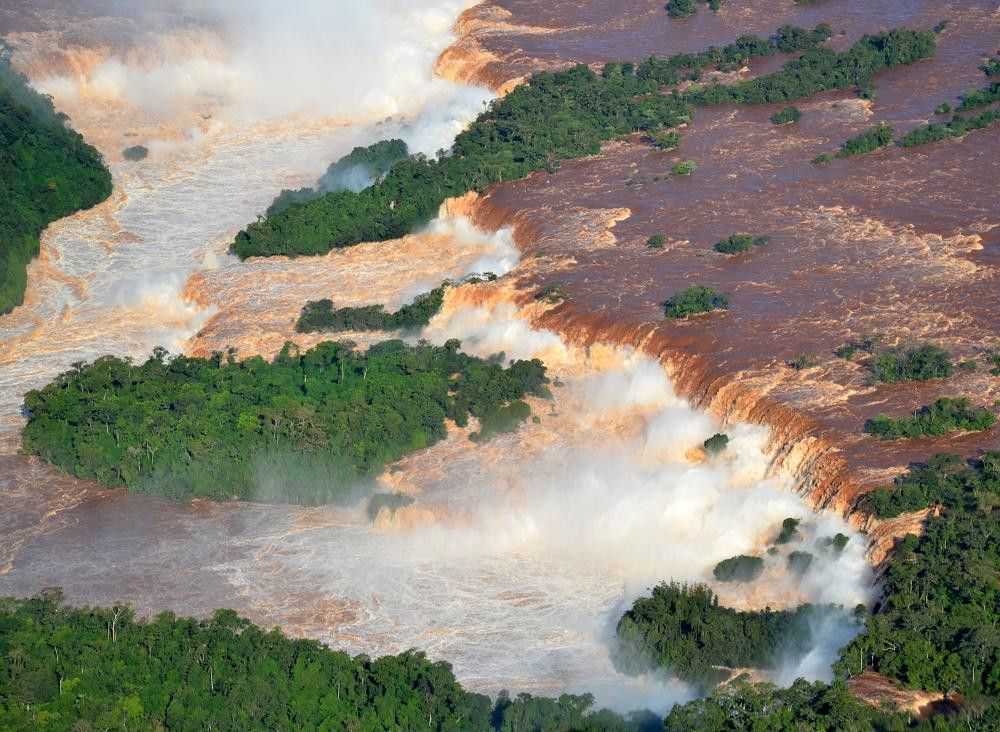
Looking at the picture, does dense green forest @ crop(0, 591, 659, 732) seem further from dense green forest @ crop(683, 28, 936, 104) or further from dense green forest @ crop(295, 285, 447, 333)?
dense green forest @ crop(683, 28, 936, 104)

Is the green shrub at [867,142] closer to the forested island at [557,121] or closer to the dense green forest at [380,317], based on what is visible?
the forested island at [557,121]

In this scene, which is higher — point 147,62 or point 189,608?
point 147,62

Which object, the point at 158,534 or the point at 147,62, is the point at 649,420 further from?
the point at 147,62

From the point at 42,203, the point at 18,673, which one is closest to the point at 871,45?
the point at 42,203

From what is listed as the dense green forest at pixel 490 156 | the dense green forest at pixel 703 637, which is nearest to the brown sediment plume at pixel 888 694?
the dense green forest at pixel 703 637

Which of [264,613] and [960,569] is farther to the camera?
[264,613]

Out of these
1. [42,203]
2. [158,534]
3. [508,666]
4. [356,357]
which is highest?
[42,203]
